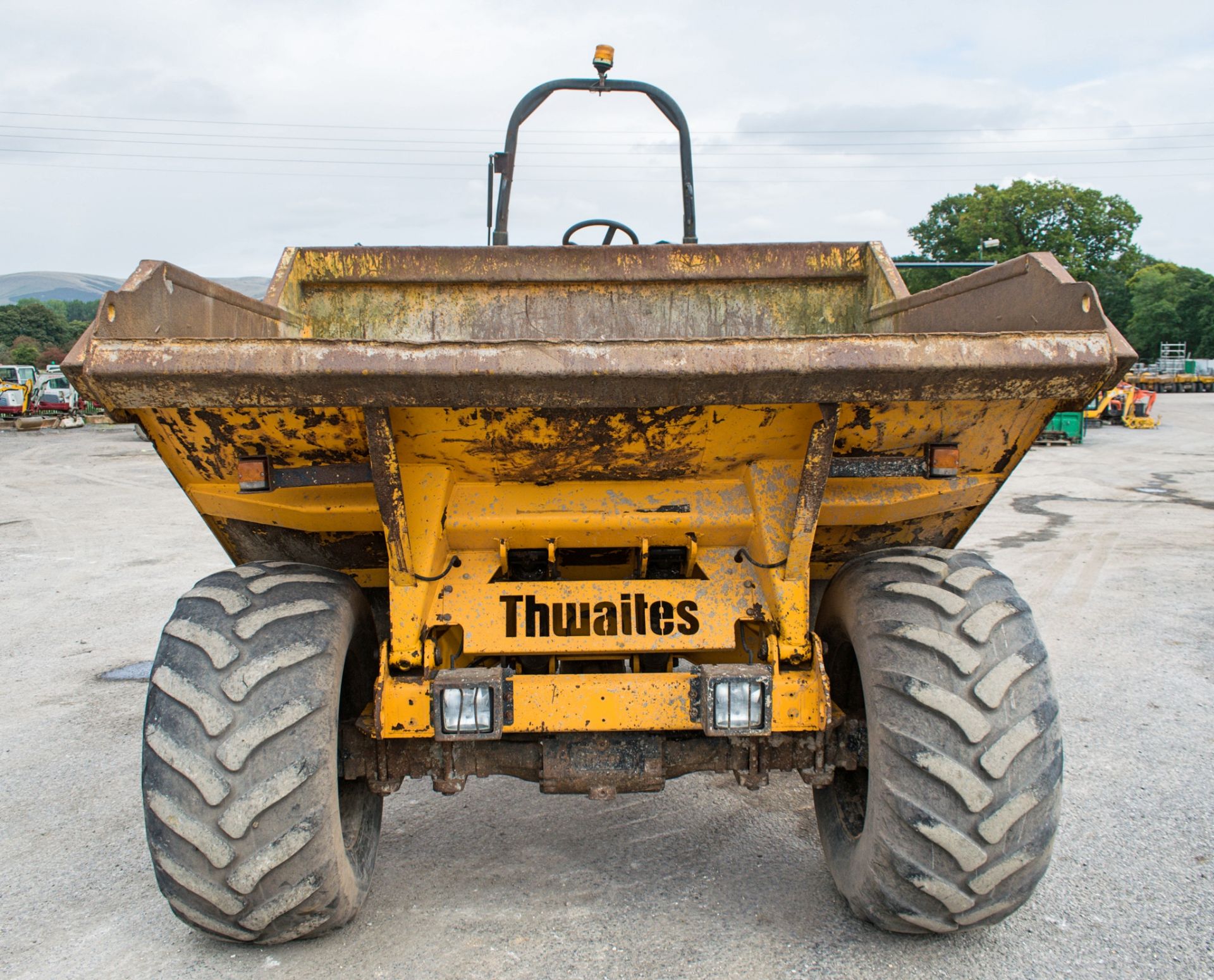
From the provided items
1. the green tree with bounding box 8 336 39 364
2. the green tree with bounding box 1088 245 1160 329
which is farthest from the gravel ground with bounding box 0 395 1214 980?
the green tree with bounding box 1088 245 1160 329

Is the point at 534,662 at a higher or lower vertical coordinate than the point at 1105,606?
higher

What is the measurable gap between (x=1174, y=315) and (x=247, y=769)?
7703 centimetres

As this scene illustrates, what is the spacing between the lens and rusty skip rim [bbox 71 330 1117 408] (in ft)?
7.05

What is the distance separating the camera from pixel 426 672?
2748 mm

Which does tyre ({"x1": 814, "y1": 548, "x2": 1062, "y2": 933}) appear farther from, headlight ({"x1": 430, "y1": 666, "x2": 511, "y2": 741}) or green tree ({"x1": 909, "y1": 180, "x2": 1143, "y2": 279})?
green tree ({"x1": 909, "y1": 180, "x2": 1143, "y2": 279})

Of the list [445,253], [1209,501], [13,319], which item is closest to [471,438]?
[445,253]

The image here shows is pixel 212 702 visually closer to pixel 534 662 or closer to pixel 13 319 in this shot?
pixel 534 662

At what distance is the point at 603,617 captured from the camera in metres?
2.91

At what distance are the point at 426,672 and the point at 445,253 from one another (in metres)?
2.60

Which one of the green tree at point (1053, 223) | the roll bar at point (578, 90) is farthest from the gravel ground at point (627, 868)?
the green tree at point (1053, 223)

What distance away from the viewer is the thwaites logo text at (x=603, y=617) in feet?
9.46

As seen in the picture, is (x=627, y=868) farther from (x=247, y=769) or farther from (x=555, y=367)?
(x=555, y=367)

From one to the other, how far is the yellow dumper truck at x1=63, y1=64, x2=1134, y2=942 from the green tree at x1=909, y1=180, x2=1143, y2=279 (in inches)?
2319

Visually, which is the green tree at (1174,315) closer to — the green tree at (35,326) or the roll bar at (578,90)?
the roll bar at (578,90)
